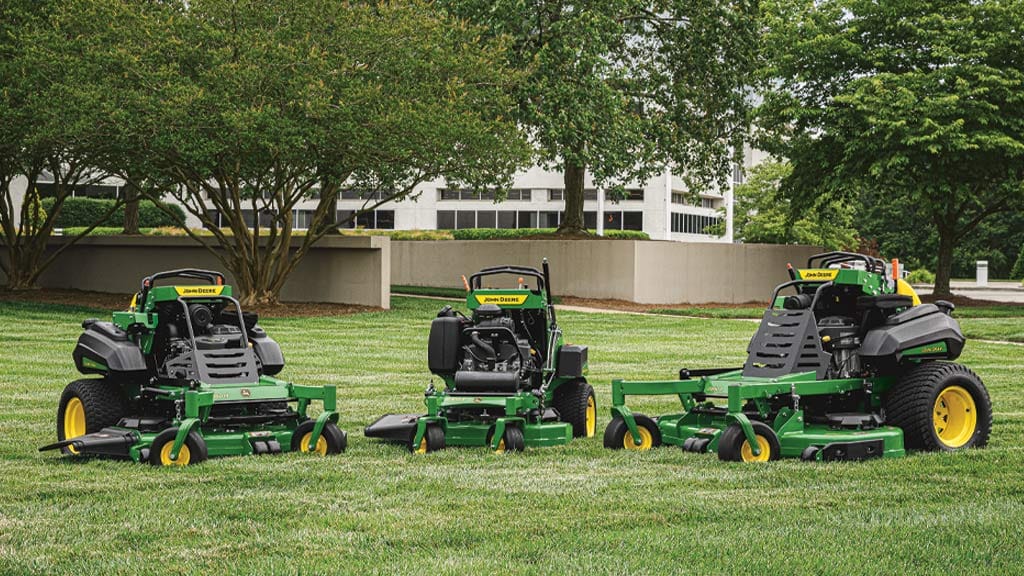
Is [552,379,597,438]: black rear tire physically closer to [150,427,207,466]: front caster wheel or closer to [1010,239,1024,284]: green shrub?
[150,427,207,466]: front caster wheel

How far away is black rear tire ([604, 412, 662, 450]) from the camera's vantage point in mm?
11414

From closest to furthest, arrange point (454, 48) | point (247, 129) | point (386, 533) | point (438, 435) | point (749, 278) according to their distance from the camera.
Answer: point (386, 533), point (438, 435), point (247, 129), point (454, 48), point (749, 278)

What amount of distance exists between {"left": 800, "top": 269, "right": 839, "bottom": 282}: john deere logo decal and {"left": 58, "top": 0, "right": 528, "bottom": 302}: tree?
18.3 m

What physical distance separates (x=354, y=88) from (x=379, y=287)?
23.2 ft

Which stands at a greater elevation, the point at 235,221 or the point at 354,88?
the point at 354,88

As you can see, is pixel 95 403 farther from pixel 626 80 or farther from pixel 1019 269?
pixel 1019 269

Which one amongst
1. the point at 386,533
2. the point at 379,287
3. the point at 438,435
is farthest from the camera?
the point at 379,287

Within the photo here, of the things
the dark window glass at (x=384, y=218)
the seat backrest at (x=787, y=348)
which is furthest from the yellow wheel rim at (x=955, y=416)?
the dark window glass at (x=384, y=218)

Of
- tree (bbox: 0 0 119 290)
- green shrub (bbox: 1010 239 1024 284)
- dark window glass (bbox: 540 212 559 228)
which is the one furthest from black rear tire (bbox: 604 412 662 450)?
dark window glass (bbox: 540 212 559 228)

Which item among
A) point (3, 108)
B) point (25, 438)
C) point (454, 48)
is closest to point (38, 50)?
point (3, 108)

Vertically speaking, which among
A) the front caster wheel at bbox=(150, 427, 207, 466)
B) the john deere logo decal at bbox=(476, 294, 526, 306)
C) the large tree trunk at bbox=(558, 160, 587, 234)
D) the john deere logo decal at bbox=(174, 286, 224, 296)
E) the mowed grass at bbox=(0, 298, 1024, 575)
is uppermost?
the large tree trunk at bbox=(558, 160, 587, 234)

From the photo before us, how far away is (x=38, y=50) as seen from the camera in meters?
29.0

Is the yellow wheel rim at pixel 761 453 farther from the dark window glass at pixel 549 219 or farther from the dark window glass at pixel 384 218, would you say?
the dark window glass at pixel 384 218

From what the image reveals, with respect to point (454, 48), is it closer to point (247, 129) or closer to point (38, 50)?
point (247, 129)
